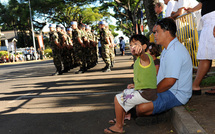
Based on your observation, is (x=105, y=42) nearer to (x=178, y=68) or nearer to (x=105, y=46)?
(x=105, y=46)

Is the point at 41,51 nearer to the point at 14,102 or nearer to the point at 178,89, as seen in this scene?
the point at 14,102

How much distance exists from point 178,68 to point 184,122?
68cm

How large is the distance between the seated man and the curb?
119mm

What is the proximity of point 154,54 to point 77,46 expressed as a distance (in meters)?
7.13

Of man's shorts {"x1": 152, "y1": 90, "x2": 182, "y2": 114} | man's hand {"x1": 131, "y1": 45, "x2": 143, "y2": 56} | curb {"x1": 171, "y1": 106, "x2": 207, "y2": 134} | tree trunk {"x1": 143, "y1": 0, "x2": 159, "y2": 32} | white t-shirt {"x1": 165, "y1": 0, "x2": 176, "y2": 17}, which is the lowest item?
curb {"x1": 171, "y1": 106, "x2": 207, "y2": 134}

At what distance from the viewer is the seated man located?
3.12 meters

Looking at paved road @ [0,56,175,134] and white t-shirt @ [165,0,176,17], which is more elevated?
white t-shirt @ [165,0,176,17]

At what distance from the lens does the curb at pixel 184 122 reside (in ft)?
8.60

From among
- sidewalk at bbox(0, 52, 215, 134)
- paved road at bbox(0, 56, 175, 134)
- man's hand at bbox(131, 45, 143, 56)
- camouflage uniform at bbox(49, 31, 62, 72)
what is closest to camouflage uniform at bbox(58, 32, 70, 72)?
camouflage uniform at bbox(49, 31, 62, 72)

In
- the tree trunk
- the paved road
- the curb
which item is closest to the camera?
the curb

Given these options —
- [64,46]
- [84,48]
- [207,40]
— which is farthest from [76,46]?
[207,40]

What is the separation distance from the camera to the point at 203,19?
13.1 ft

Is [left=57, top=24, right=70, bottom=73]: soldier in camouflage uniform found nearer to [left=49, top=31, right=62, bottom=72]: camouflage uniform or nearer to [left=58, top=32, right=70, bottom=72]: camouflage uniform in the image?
[left=58, top=32, right=70, bottom=72]: camouflage uniform

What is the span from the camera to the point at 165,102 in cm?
322
